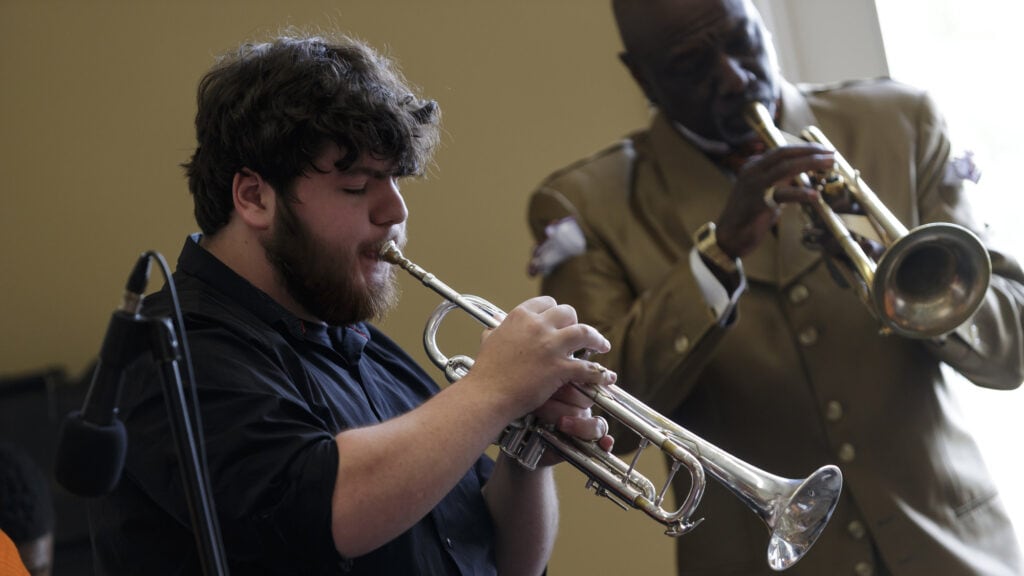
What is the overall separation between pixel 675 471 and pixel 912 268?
59cm

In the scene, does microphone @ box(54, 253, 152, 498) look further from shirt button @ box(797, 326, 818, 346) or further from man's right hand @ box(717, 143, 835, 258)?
shirt button @ box(797, 326, 818, 346)

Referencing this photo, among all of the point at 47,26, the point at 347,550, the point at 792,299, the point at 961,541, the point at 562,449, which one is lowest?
the point at 961,541

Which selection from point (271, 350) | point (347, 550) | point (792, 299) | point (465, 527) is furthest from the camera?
point (792, 299)

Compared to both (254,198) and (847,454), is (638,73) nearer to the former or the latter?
(847,454)

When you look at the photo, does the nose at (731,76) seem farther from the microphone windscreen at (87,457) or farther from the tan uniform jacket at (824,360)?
Answer: the microphone windscreen at (87,457)

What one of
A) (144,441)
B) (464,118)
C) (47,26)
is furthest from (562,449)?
(47,26)

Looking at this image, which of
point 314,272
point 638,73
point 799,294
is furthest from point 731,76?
point 314,272

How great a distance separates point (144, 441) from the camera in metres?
1.43

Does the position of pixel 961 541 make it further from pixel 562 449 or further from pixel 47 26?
pixel 47 26

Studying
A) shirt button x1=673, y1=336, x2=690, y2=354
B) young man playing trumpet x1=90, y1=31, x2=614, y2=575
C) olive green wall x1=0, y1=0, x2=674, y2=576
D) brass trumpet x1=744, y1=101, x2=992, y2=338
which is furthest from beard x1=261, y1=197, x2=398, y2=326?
olive green wall x1=0, y1=0, x2=674, y2=576

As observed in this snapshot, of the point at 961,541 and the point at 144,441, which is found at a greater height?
the point at 144,441

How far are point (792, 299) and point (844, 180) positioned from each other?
8.8 inches

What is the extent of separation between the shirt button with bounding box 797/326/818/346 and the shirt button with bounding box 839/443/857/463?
18cm

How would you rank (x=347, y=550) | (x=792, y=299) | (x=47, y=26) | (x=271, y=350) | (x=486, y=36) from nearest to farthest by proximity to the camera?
(x=347, y=550)
(x=271, y=350)
(x=792, y=299)
(x=486, y=36)
(x=47, y=26)
